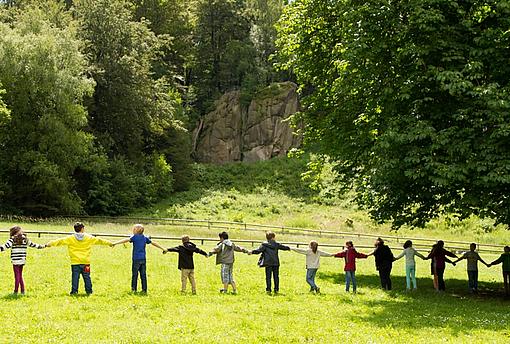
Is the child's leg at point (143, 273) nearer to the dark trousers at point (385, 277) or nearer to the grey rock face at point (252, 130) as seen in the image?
the dark trousers at point (385, 277)

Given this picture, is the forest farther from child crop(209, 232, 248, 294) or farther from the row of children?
child crop(209, 232, 248, 294)

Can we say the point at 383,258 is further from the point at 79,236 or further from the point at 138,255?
the point at 79,236

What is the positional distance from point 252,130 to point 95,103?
25.4m

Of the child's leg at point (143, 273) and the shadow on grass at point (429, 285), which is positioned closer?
the child's leg at point (143, 273)

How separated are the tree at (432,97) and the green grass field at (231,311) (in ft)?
12.6

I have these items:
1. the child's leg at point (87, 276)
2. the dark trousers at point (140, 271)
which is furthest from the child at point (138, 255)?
the child's leg at point (87, 276)

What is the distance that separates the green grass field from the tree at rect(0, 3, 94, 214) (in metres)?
20.8

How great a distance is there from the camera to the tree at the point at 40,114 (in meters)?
40.3

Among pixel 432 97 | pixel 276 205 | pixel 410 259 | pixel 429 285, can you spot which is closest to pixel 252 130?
pixel 276 205

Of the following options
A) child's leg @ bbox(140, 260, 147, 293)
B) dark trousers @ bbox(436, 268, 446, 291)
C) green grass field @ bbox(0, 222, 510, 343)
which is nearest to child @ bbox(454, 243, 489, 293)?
green grass field @ bbox(0, 222, 510, 343)

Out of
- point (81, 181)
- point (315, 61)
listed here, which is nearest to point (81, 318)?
point (315, 61)

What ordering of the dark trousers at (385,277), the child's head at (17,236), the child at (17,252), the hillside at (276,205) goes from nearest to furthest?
the child at (17,252)
the child's head at (17,236)
the dark trousers at (385,277)
the hillside at (276,205)

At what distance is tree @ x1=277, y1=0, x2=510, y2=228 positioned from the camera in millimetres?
15836

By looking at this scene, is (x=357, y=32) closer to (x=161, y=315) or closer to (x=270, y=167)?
(x=161, y=315)
